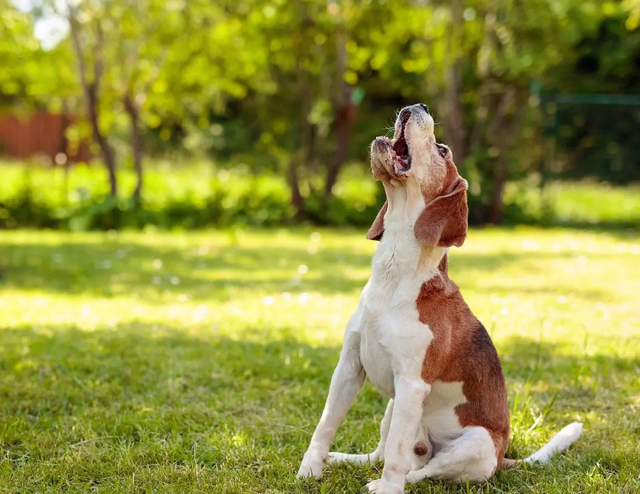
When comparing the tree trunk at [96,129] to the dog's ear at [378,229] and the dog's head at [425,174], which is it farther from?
the dog's head at [425,174]

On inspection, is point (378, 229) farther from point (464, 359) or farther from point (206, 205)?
point (206, 205)

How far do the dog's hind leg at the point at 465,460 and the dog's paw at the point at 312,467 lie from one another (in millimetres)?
346

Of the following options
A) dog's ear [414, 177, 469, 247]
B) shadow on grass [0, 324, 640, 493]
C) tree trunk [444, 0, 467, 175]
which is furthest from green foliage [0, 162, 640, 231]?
dog's ear [414, 177, 469, 247]

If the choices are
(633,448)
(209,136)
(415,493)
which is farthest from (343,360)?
(209,136)

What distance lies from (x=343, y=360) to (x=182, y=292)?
13.7 feet

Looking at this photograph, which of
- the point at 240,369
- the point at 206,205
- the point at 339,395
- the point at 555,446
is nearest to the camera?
the point at 339,395

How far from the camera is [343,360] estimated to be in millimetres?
3004

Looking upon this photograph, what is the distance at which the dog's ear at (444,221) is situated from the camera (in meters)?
2.80

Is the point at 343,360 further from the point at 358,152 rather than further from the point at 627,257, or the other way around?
the point at 358,152

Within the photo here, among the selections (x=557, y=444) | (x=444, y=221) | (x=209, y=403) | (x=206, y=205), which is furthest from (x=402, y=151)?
(x=206, y=205)

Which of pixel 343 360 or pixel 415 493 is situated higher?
pixel 343 360

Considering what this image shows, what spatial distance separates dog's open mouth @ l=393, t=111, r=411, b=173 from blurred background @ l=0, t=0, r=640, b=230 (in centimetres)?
942

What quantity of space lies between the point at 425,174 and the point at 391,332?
23.2 inches

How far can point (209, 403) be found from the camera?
4039mm
